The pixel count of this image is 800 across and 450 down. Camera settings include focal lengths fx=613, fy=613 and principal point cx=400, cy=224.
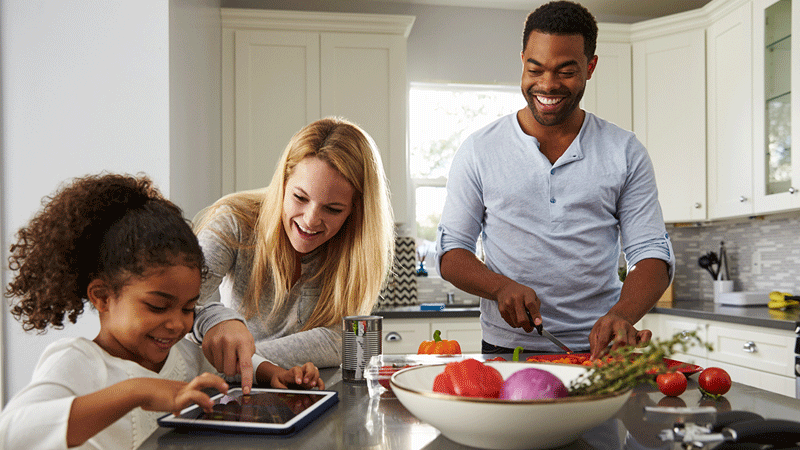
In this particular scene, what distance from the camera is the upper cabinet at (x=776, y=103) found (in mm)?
2881

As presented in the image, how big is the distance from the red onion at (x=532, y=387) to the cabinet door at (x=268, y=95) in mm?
3007

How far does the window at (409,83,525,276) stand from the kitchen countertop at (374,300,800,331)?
2.28ft

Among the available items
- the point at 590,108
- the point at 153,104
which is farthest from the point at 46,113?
the point at 590,108


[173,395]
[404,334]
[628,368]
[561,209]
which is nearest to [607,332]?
[561,209]

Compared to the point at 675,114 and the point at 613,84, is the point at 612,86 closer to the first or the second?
the point at 613,84

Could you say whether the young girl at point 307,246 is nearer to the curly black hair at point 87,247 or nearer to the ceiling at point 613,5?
the curly black hair at point 87,247

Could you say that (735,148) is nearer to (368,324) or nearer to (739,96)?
(739,96)

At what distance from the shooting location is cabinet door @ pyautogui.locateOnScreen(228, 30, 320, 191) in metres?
3.58

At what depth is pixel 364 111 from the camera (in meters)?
3.66

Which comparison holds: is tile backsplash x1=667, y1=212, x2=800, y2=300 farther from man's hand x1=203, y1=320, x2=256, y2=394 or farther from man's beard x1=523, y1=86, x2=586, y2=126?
man's hand x1=203, y1=320, x2=256, y2=394

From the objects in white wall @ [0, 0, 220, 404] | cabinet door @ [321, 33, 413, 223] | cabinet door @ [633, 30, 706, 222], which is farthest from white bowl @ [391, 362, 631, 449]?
cabinet door @ [633, 30, 706, 222]

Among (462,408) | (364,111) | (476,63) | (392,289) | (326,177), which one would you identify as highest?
(476,63)

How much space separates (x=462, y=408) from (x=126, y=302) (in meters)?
0.58

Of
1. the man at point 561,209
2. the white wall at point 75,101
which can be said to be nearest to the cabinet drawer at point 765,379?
the man at point 561,209
